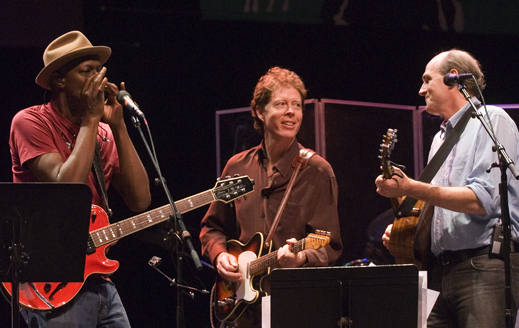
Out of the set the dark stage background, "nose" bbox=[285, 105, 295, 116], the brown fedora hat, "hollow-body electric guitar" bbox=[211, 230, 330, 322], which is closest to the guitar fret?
"hollow-body electric guitar" bbox=[211, 230, 330, 322]

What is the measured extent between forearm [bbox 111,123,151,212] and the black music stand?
2.53 feet

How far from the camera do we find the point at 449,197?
3.41m

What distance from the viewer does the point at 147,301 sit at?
21.0ft

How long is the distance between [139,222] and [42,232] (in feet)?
2.85

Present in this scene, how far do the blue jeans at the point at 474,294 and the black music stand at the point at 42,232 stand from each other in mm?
1915

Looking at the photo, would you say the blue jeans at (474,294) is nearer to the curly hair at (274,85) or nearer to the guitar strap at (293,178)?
the guitar strap at (293,178)

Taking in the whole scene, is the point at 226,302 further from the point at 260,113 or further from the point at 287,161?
the point at 260,113

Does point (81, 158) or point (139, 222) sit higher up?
point (81, 158)

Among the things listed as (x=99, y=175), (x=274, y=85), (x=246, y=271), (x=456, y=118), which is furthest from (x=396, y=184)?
(x=99, y=175)

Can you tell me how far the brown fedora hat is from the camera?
131 inches

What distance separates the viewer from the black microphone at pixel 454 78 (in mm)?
3469

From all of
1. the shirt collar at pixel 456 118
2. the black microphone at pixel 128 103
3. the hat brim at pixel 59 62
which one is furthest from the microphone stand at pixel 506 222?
the hat brim at pixel 59 62

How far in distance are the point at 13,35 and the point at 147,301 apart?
2718 mm

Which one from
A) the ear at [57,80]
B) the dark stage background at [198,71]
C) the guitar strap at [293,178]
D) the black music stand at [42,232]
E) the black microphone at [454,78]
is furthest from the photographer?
the dark stage background at [198,71]
